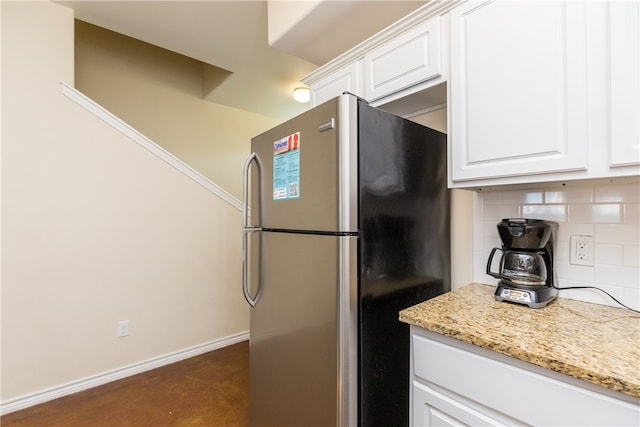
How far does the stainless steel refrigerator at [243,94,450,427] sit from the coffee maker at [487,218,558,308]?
1.07ft

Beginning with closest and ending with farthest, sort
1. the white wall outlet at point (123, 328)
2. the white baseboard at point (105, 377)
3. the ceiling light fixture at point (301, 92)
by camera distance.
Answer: the white baseboard at point (105, 377)
the white wall outlet at point (123, 328)
the ceiling light fixture at point (301, 92)

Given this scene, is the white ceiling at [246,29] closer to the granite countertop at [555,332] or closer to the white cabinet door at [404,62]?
the white cabinet door at [404,62]

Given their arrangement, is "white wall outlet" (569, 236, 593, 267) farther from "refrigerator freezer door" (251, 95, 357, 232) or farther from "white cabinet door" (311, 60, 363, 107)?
"white cabinet door" (311, 60, 363, 107)

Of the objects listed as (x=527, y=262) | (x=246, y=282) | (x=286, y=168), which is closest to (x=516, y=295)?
(x=527, y=262)

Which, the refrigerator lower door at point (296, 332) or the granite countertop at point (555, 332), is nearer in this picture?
the granite countertop at point (555, 332)

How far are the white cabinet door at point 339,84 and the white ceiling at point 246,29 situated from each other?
29cm

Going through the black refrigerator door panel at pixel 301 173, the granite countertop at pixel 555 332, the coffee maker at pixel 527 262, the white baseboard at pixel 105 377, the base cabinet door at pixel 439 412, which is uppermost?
the black refrigerator door panel at pixel 301 173

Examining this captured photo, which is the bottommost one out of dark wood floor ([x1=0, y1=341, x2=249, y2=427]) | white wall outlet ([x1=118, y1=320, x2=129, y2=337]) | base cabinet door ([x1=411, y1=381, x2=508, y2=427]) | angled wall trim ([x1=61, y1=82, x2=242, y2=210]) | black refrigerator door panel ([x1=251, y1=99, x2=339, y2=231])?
dark wood floor ([x1=0, y1=341, x2=249, y2=427])

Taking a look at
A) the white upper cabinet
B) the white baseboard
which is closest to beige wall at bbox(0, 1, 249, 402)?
the white baseboard

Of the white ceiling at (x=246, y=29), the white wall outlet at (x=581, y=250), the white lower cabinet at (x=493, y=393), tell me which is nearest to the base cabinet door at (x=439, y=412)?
the white lower cabinet at (x=493, y=393)

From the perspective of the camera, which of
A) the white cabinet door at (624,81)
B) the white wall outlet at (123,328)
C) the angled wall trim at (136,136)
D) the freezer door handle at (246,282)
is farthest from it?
the white wall outlet at (123,328)

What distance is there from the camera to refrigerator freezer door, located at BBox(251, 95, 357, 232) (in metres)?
1.09

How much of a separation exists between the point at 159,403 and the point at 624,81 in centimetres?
280

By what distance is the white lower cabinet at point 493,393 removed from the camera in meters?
0.72
